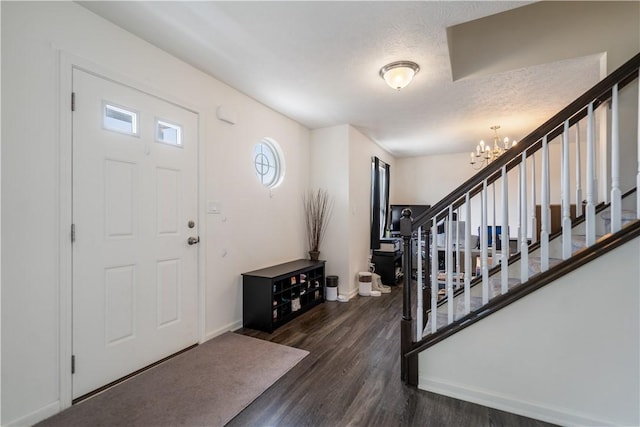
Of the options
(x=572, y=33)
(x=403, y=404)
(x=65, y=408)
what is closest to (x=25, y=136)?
(x=65, y=408)

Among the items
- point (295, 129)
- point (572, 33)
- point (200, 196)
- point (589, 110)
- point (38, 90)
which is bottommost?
point (200, 196)

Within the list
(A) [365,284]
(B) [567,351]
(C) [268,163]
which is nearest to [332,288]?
(A) [365,284]

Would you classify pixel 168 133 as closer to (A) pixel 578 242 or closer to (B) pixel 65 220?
(B) pixel 65 220

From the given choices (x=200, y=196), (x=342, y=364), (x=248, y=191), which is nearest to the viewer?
(x=342, y=364)

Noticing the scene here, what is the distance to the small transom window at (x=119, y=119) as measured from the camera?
197 centimetres

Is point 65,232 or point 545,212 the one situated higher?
point 545,212

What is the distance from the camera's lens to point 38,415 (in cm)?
161

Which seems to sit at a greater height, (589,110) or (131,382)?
(589,110)

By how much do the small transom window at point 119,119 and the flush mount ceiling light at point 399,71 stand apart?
2100 millimetres

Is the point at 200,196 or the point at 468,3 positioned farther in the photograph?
the point at 200,196

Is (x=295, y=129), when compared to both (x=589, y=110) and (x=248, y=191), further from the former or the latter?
(x=589, y=110)

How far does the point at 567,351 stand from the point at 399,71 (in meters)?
2.30

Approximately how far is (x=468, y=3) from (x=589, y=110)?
97cm

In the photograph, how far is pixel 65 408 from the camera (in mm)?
1719
